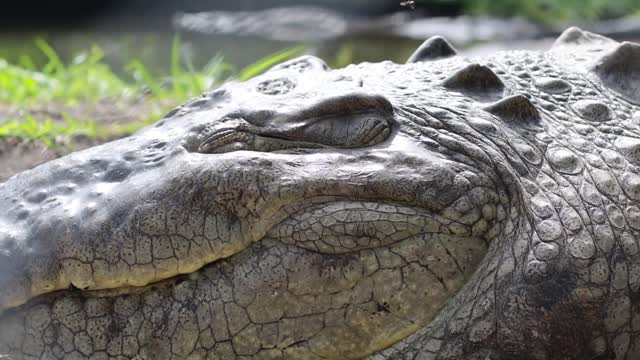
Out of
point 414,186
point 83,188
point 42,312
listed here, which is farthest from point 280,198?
point 42,312

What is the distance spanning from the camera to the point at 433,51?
2.91 m

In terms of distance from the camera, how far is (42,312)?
2.12 metres

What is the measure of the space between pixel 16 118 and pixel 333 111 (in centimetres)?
317

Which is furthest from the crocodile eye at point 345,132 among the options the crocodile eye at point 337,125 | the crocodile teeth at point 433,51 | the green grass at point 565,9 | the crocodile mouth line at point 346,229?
the green grass at point 565,9

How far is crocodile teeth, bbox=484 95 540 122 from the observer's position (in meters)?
2.53

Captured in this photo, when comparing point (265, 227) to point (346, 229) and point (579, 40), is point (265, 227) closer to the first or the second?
point (346, 229)

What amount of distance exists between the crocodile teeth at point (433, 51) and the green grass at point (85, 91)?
2.29m

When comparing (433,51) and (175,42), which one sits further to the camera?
(175,42)

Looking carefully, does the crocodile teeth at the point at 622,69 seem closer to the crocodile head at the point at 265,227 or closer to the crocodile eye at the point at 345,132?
the crocodile head at the point at 265,227

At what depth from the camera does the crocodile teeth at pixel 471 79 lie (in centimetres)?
259

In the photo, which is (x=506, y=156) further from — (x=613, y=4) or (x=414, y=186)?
Answer: (x=613, y=4)

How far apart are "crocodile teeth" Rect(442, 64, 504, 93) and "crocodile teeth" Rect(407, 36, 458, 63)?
311 millimetres

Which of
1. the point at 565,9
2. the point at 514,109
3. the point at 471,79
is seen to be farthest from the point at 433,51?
the point at 565,9

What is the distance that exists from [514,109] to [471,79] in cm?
15
